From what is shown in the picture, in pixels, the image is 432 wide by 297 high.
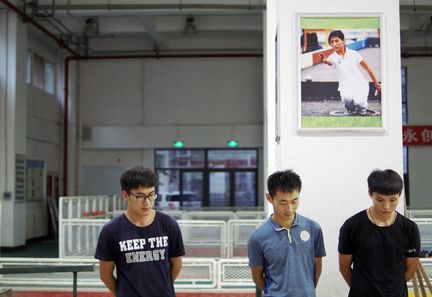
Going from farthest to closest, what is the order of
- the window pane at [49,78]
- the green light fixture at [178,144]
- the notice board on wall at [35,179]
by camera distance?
the green light fixture at [178,144] < the window pane at [49,78] < the notice board on wall at [35,179]

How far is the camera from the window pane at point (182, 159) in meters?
18.1

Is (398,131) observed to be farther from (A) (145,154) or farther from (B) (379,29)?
(A) (145,154)

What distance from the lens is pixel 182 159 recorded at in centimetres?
1814

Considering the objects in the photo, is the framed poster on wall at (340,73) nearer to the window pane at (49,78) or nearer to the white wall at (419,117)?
the white wall at (419,117)

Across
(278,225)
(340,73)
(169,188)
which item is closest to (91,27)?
(169,188)

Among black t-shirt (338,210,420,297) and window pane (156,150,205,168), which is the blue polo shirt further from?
window pane (156,150,205,168)

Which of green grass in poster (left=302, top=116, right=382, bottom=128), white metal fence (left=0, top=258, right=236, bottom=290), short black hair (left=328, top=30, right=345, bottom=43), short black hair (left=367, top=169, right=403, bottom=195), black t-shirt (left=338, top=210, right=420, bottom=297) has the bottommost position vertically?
white metal fence (left=0, top=258, right=236, bottom=290)

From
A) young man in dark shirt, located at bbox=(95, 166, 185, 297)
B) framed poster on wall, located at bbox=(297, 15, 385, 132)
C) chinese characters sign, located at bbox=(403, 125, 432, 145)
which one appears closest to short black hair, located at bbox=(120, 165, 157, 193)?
young man in dark shirt, located at bbox=(95, 166, 185, 297)

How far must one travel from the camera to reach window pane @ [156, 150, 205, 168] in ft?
59.5

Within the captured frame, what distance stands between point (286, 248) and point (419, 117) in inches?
628

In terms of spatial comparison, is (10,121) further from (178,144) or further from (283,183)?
(283,183)

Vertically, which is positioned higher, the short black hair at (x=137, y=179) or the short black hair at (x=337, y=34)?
the short black hair at (x=337, y=34)

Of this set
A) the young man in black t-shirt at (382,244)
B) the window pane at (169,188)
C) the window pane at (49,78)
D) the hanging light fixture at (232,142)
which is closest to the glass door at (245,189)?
the hanging light fixture at (232,142)

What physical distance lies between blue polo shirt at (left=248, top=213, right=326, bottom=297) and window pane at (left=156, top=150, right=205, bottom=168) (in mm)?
15401
